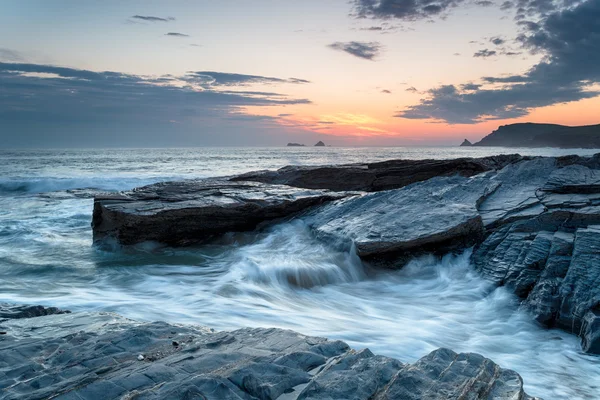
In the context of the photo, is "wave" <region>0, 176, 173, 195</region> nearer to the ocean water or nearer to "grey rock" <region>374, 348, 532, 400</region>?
the ocean water

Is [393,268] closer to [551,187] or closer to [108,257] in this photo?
[551,187]

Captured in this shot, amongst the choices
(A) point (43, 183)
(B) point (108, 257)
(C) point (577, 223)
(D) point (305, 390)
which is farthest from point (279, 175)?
(A) point (43, 183)

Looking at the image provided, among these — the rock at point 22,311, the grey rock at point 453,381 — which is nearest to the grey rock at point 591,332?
the grey rock at point 453,381

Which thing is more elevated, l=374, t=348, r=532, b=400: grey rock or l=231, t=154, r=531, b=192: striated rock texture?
l=231, t=154, r=531, b=192: striated rock texture

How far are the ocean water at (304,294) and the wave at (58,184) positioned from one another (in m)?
13.7

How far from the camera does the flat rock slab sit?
847cm

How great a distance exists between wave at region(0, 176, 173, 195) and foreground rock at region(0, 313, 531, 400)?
2052cm

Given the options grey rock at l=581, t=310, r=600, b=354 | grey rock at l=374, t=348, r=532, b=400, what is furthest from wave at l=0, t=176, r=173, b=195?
grey rock at l=374, t=348, r=532, b=400

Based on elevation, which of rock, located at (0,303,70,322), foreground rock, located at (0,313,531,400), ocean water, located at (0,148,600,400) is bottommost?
ocean water, located at (0,148,600,400)

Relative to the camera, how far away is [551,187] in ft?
27.9

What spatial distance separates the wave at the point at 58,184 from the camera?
22386mm

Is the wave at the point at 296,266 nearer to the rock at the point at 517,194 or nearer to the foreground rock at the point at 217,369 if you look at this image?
the rock at the point at 517,194

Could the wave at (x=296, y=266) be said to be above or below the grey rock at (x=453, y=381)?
below

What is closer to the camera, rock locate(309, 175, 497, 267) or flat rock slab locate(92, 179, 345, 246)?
rock locate(309, 175, 497, 267)
